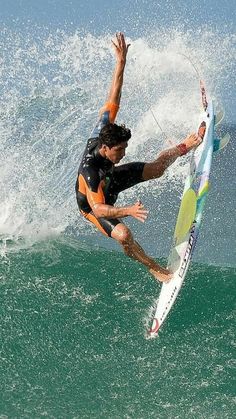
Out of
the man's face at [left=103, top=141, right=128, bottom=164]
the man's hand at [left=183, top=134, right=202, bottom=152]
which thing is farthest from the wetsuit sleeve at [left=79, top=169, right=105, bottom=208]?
the man's hand at [left=183, top=134, right=202, bottom=152]

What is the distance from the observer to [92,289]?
7668 millimetres

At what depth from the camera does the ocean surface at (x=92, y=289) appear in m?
6.15

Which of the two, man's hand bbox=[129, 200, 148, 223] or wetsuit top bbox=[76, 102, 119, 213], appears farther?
wetsuit top bbox=[76, 102, 119, 213]

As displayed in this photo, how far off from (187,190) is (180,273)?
1020 mm

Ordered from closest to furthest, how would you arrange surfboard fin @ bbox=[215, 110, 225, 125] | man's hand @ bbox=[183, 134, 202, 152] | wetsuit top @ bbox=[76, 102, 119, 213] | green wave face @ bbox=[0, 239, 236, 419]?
green wave face @ bbox=[0, 239, 236, 419], wetsuit top @ bbox=[76, 102, 119, 213], man's hand @ bbox=[183, 134, 202, 152], surfboard fin @ bbox=[215, 110, 225, 125]

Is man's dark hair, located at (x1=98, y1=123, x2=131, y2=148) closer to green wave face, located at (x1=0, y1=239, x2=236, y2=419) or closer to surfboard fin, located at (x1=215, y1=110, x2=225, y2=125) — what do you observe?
surfboard fin, located at (x1=215, y1=110, x2=225, y2=125)

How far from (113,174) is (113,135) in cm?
65

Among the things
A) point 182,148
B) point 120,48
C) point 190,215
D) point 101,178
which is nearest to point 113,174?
point 101,178

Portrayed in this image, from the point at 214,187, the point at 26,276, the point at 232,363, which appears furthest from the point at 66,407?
the point at 214,187

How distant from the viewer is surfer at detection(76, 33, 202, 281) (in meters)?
6.35

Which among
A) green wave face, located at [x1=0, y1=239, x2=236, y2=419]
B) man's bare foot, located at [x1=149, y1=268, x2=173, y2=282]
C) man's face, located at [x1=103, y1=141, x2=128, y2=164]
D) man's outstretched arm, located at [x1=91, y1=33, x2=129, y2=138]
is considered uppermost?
man's outstretched arm, located at [x1=91, y1=33, x2=129, y2=138]

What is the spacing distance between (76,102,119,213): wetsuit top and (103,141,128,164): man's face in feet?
0.41

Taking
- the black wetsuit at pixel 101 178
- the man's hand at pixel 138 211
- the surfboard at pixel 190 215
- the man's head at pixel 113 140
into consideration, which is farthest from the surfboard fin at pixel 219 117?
the man's hand at pixel 138 211

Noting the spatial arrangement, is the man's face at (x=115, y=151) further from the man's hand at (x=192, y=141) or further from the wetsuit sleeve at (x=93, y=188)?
the man's hand at (x=192, y=141)
